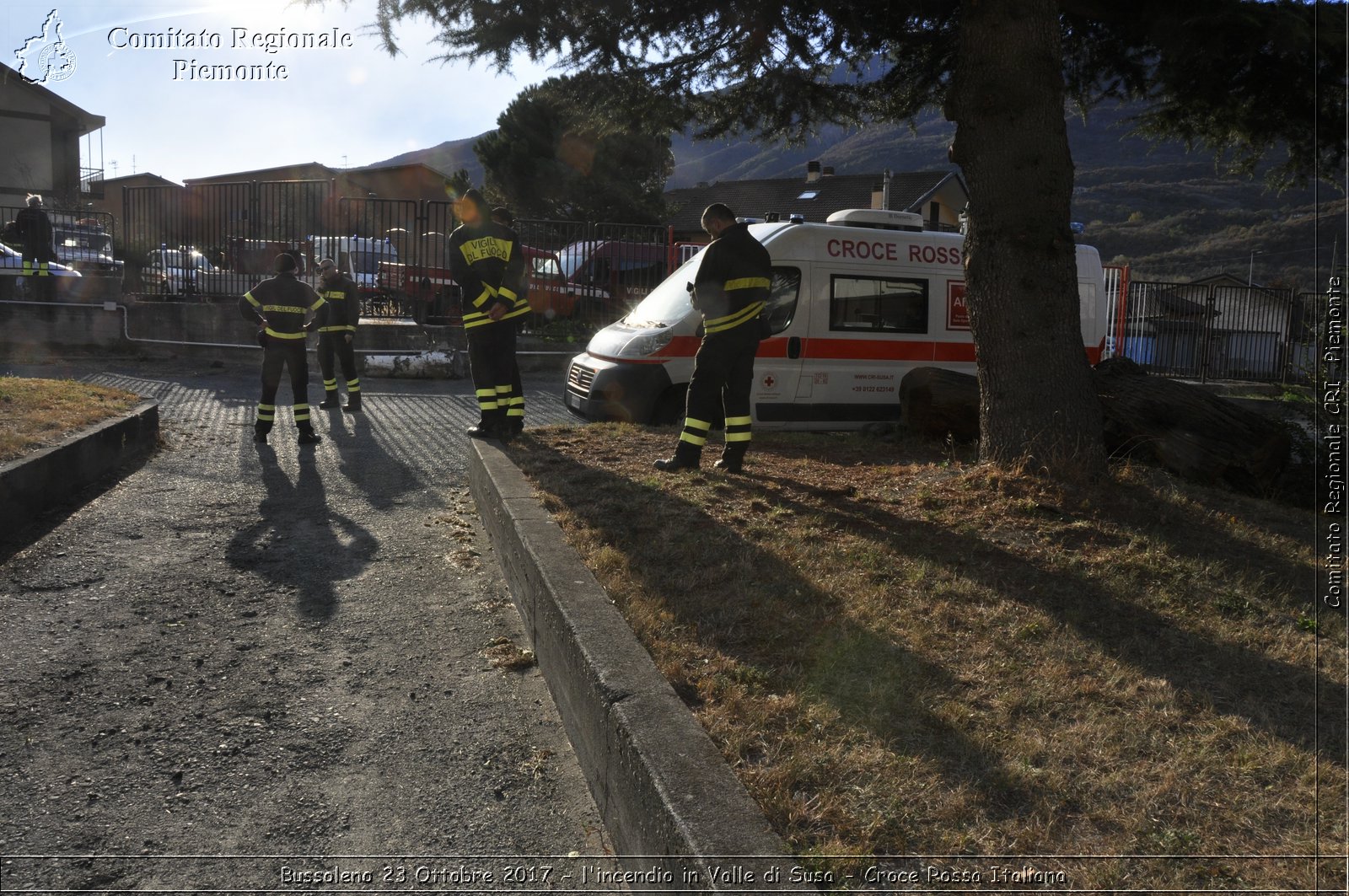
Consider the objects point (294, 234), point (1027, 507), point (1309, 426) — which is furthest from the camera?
point (294, 234)

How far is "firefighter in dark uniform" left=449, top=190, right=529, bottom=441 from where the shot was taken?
8664mm

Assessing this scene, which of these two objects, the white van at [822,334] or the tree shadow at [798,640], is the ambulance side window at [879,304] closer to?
the white van at [822,334]

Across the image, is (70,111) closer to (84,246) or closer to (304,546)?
(84,246)

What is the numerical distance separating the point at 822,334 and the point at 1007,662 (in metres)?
7.13

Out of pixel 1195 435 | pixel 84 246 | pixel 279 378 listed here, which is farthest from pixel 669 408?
pixel 84 246

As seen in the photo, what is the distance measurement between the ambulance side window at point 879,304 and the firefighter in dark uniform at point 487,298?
11.4ft

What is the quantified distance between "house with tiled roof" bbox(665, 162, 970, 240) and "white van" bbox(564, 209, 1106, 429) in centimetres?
3003

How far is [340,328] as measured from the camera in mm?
12250

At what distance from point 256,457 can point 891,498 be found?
5.76 m

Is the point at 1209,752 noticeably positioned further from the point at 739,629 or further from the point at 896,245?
the point at 896,245

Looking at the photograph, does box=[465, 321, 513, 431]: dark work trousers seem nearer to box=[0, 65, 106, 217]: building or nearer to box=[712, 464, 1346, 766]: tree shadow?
box=[712, 464, 1346, 766]: tree shadow

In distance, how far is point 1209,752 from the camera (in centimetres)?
303

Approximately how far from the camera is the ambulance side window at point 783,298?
1035cm

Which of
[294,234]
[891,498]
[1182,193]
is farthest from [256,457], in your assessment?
[1182,193]
